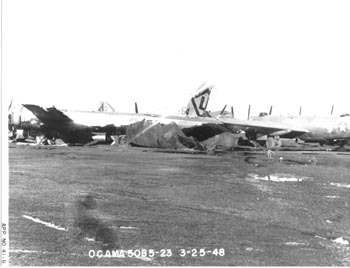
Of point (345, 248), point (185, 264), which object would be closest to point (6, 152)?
point (185, 264)

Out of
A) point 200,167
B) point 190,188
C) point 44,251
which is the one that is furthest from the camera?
point 200,167

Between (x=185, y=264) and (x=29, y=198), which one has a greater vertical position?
(x=29, y=198)

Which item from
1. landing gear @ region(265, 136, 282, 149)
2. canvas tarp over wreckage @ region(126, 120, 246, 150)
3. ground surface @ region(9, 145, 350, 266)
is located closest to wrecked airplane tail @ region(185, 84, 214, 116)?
canvas tarp over wreckage @ region(126, 120, 246, 150)

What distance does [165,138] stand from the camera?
1936 cm

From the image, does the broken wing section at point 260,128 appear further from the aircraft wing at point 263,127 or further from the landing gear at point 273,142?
the landing gear at point 273,142

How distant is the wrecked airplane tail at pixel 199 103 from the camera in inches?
853

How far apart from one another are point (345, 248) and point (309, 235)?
1.67ft

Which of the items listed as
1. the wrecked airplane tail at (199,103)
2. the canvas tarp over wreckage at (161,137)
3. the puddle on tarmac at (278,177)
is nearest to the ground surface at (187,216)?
the puddle on tarmac at (278,177)

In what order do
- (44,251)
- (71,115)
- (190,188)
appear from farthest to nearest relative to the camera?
(71,115)
(190,188)
(44,251)

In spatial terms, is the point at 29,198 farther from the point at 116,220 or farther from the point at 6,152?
the point at 116,220

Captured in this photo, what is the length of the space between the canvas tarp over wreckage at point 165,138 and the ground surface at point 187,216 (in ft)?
28.7

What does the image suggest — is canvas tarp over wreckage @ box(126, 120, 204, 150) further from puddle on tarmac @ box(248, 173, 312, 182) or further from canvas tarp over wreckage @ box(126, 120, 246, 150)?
puddle on tarmac @ box(248, 173, 312, 182)

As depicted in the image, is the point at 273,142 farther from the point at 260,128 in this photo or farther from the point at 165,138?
the point at 165,138

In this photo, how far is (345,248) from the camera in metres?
5.77
